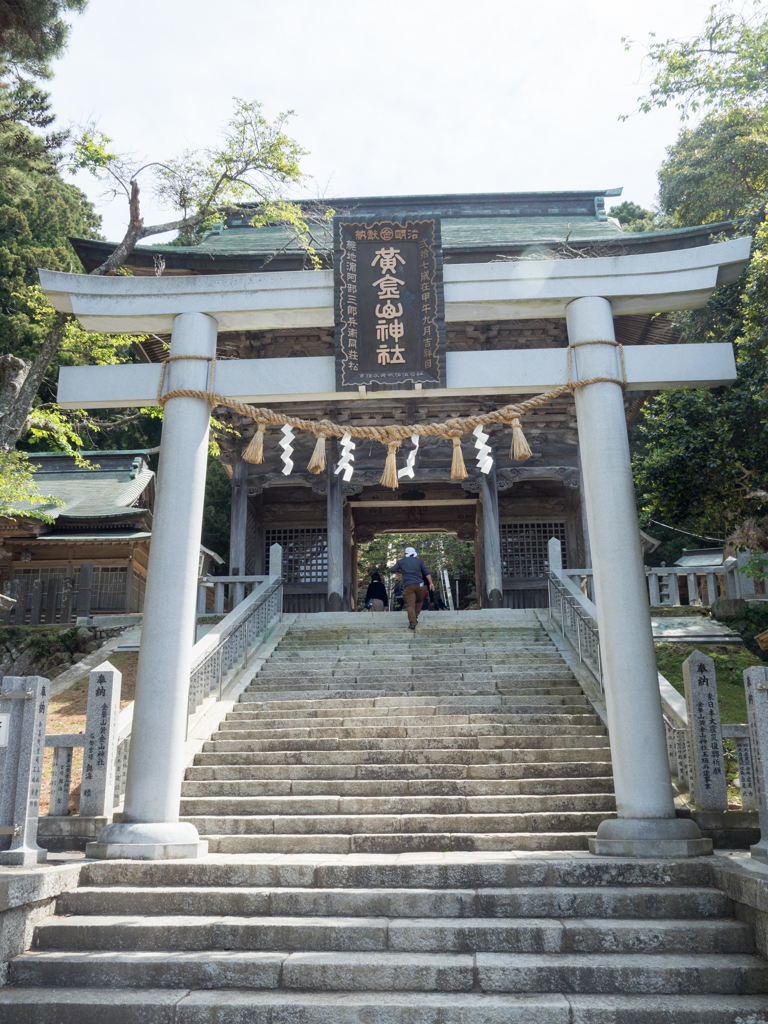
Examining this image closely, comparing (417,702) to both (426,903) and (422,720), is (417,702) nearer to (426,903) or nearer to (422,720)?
(422,720)

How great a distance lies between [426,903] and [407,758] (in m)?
2.72

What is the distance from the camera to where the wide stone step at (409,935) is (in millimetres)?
4129

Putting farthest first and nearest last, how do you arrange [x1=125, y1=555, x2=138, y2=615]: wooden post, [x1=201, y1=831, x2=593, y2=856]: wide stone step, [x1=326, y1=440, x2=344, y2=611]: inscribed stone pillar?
[x1=125, y1=555, x2=138, y2=615]: wooden post, [x1=326, y1=440, x2=344, y2=611]: inscribed stone pillar, [x1=201, y1=831, x2=593, y2=856]: wide stone step

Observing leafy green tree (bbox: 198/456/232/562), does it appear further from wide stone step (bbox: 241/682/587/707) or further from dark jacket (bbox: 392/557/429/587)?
wide stone step (bbox: 241/682/587/707)

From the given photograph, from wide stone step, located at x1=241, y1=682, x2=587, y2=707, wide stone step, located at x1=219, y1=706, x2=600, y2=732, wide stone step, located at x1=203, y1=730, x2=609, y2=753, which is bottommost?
wide stone step, located at x1=203, y1=730, x2=609, y2=753

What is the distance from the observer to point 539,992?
12.6ft

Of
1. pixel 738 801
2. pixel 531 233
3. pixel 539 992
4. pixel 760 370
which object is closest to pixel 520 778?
pixel 738 801

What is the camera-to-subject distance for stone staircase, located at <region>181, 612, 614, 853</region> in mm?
5898

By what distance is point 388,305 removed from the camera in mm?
6496

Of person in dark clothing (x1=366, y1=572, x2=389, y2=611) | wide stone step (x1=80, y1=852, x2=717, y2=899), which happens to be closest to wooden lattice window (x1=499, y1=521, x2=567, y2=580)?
person in dark clothing (x1=366, y1=572, x2=389, y2=611)

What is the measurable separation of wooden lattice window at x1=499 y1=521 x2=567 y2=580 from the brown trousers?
6.10 metres

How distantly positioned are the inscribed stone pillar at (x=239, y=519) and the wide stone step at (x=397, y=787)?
8.08 meters

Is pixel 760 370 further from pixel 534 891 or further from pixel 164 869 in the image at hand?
pixel 164 869

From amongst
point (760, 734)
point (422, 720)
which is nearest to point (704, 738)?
point (760, 734)
